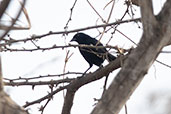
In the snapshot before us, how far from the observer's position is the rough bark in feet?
6.30

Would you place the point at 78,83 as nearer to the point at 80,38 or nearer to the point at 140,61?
the point at 140,61

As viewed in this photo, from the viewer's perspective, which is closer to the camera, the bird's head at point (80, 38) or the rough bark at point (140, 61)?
the rough bark at point (140, 61)

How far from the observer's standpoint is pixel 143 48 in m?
1.95

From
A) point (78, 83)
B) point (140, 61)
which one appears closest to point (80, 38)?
point (78, 83)

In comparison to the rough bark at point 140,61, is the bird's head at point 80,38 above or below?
above

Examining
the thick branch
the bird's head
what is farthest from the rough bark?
the bird's head

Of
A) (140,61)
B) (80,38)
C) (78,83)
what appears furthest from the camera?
(80,38)

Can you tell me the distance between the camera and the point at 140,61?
195 cm

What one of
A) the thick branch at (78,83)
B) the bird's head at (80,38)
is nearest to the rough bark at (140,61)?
the thick branch at (78,83)

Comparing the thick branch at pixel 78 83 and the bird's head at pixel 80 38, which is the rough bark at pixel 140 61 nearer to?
the thick branch at pixel 78 83

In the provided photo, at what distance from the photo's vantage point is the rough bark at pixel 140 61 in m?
1.92

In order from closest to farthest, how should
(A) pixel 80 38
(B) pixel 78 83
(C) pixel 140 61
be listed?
(C) pixel 140 61
(B) pixel 78 83
(A) pixel 80 38

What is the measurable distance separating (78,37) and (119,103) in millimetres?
5117

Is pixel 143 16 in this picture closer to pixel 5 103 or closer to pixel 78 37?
pixel 5 103
